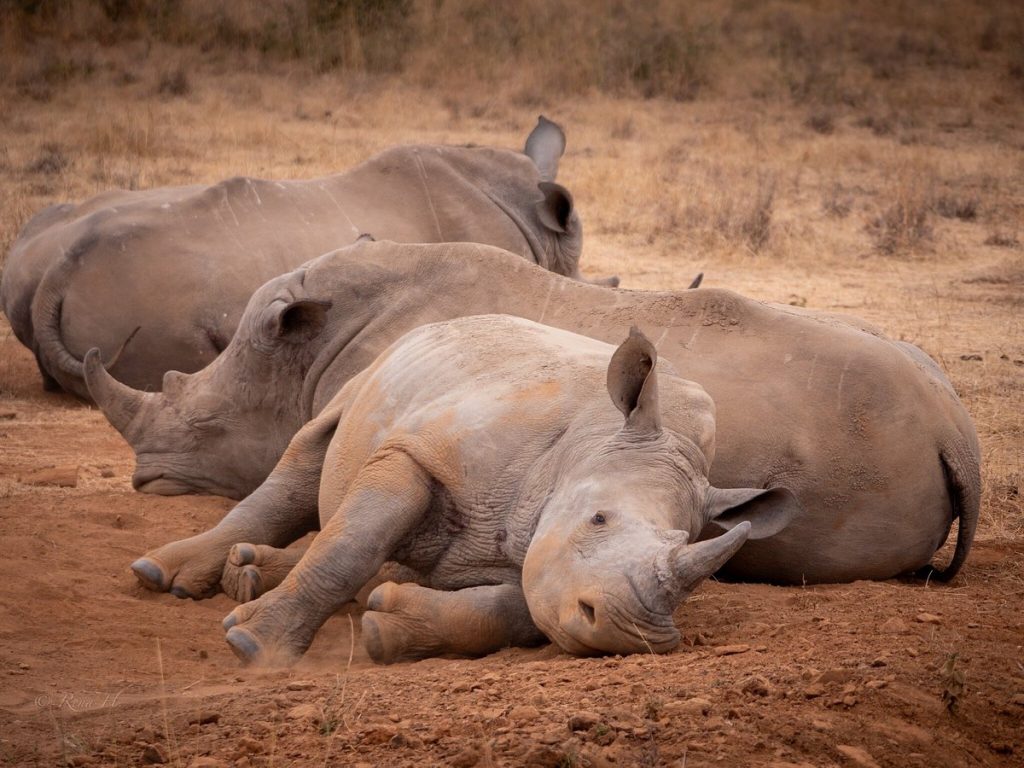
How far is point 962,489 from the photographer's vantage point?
18.0ft

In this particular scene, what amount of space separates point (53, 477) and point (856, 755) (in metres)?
4.48

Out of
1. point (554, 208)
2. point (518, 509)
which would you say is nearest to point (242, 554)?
point (518, 509)

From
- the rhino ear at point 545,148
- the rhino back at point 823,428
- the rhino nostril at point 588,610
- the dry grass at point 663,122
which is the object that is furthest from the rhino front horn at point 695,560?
the rhino ear at point 545,148

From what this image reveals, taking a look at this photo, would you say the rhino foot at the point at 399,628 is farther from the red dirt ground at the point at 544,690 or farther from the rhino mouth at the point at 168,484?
the rhino mouth at the point at 168,484

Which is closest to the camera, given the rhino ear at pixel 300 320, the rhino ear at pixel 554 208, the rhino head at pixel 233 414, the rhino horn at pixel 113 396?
the rhino ear at pixel 300 320

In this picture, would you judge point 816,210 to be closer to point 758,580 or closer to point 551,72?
point 551,72

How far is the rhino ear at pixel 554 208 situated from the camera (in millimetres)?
9516

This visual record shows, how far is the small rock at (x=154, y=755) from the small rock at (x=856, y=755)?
1.53m

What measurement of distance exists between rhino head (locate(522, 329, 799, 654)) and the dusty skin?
12cm

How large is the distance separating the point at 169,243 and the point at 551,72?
39.6ft

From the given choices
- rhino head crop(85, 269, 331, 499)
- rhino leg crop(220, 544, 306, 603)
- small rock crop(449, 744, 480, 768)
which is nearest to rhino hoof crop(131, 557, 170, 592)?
rhino leg crop(220, 544, 306, 603)

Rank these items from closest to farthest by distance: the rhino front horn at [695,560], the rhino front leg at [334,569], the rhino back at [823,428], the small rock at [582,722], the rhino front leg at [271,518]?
the small rock at [582,722], the rhino front horn at [695,560], the rhino front leg at [334,569], the rhino back at [823,428], the rhino front leg at [271,518]

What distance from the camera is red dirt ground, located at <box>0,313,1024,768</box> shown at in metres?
3.38

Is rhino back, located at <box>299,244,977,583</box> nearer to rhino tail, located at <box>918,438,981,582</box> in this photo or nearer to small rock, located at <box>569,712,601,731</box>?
rhino tail, located at <box>918,438,981,582</box>
